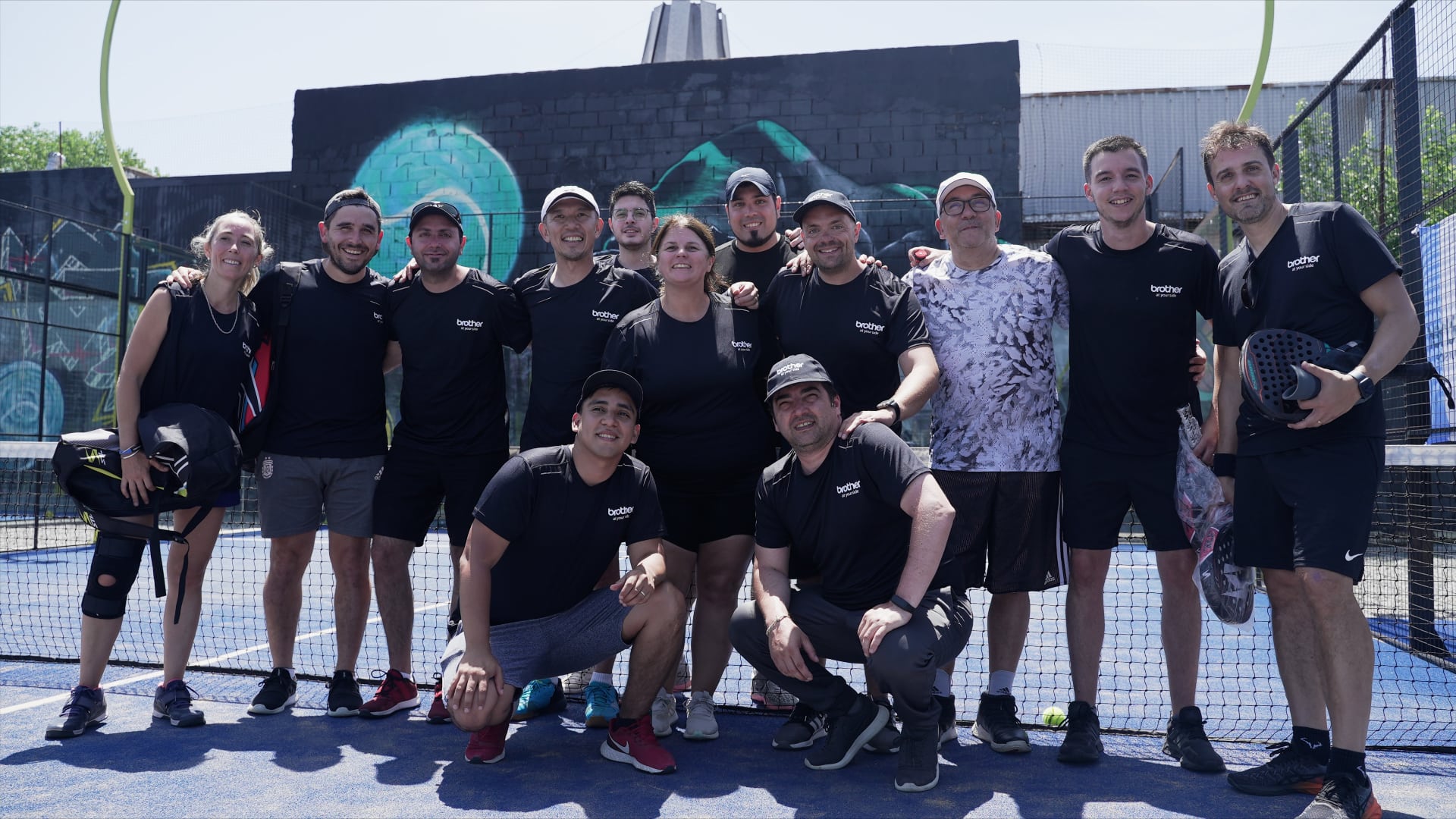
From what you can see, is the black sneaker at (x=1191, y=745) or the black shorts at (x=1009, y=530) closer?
the black sneaker at (x=1191, y=745)

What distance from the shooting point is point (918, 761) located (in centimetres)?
378

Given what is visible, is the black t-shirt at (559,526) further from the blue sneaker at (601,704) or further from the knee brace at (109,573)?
the knee brace at (109,573)

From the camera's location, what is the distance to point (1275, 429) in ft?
12.2

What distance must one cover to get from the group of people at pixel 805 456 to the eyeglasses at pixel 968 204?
20 mm

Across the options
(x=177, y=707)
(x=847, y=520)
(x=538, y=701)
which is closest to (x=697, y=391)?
(x=847, y=520)

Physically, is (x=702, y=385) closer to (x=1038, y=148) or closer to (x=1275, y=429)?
(x=1275, y=429)

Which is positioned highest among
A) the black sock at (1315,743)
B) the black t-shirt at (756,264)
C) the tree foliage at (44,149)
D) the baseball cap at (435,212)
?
the tree foliage at (44,149)

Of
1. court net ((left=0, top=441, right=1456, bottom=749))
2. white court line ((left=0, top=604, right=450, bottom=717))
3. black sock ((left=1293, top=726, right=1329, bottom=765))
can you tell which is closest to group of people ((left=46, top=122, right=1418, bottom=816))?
black sock ((left=1293, top=726, right=1329, bottom=765))

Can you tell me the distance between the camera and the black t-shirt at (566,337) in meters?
4.68

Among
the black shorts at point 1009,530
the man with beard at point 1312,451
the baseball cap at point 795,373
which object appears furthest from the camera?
the black shorts at point 1009,530

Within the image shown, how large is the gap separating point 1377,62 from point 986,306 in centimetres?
439

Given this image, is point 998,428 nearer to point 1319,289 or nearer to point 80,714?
point 1319,289

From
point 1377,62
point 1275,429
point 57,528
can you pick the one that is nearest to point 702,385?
point 1275,429

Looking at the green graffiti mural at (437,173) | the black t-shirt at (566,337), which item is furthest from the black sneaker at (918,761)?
the green graffiti mural at (437,173)
